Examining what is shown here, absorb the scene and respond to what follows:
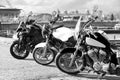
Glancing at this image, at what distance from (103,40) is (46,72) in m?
1.60

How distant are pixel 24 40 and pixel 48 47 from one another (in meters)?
1.15

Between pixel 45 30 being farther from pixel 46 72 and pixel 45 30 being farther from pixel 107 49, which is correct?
pixel 107 49

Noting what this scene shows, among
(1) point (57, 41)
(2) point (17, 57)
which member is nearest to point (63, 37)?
(1) point (57, 41)

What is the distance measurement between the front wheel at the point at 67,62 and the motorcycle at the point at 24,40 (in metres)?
1.88

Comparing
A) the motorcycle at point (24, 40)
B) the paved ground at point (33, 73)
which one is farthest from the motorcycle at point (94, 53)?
the motorcycle at point (24, 40)

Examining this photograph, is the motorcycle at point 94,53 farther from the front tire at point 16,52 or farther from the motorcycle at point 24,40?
the front tire at point 16,52

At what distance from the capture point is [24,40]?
751 cm

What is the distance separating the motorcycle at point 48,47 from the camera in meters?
6.54

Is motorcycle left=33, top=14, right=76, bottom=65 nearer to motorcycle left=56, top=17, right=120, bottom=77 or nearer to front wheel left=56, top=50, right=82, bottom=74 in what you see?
front wheel left=56, top=50, right=82, bottom=74

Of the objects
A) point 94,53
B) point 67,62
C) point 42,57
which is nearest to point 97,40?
point 94,53

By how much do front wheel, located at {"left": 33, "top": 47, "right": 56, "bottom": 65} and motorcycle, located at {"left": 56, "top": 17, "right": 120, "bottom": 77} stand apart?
1.21 m

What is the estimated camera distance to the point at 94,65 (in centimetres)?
508

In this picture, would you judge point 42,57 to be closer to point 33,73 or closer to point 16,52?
point 33,73

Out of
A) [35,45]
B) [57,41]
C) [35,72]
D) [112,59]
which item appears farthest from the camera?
[35,45]
